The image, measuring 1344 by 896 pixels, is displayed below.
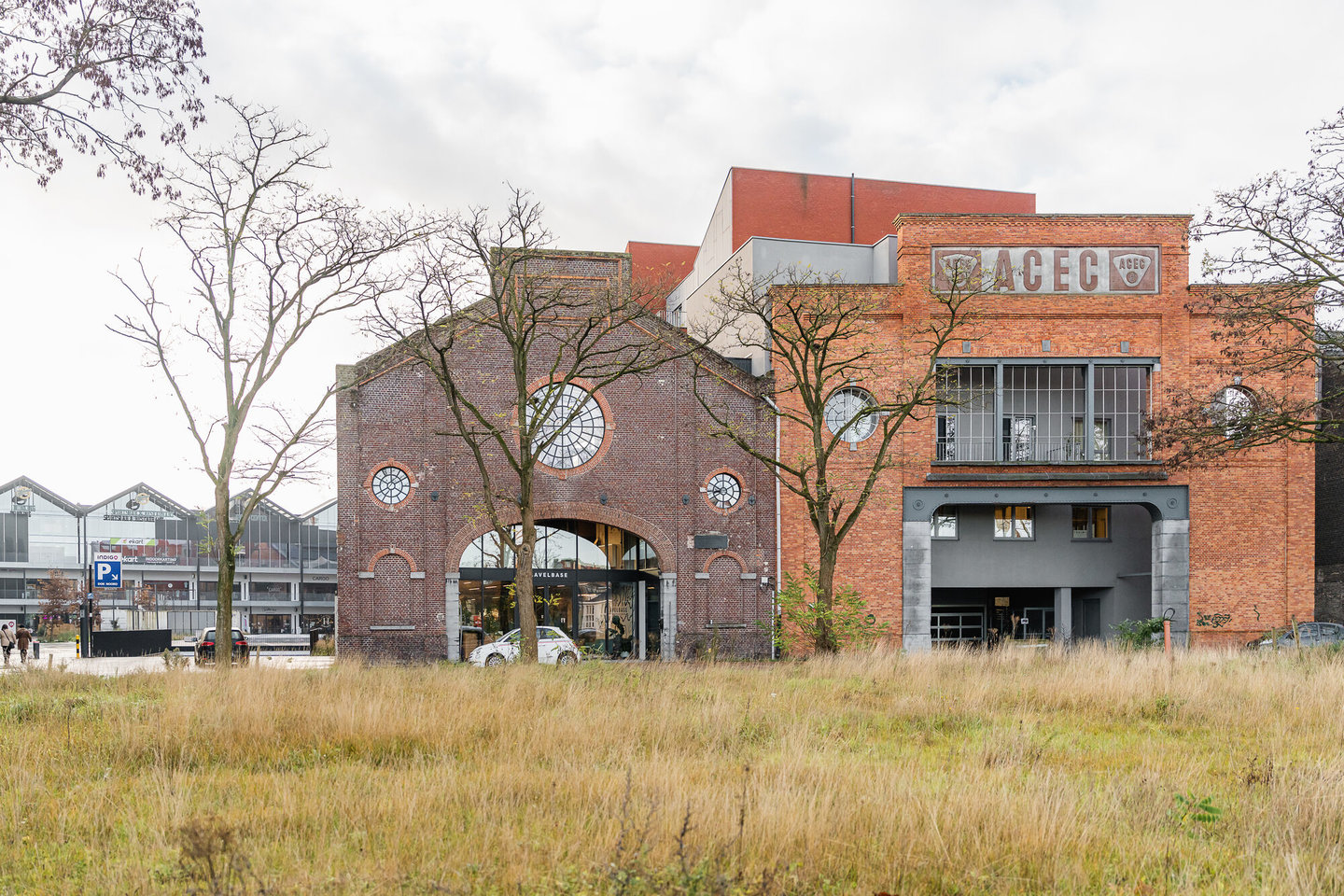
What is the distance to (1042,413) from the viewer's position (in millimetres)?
32469

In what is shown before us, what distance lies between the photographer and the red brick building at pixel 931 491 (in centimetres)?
3117

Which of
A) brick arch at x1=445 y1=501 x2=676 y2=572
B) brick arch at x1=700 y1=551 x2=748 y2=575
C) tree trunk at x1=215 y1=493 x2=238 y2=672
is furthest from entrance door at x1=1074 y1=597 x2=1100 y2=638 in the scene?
tree trunk at x1=215 y1=493 x2=238 y2=672

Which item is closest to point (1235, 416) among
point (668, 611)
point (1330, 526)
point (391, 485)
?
point (1330, 526)

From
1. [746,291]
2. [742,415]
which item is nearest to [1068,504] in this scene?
[742,415]

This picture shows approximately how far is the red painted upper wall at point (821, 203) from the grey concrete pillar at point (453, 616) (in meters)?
19.5

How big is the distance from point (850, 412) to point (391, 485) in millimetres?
14913

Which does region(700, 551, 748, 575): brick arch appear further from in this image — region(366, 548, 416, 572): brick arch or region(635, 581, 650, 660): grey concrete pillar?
region(366, 548, 416, 572): brick arch

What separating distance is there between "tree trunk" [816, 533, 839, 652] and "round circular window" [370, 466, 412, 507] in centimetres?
1394

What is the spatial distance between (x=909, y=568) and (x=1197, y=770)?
928 inches

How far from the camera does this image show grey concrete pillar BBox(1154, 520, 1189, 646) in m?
31.1

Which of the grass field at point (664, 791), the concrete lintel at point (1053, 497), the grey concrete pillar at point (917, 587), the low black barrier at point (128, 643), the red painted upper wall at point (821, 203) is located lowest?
the low black barrier at point (128, 643)

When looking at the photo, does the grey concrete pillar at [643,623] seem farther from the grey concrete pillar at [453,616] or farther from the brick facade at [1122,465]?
the grey concrete pillar at [453,616]

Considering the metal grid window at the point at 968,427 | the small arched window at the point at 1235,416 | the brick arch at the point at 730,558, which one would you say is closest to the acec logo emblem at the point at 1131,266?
the metal grid window at the point at 968,427

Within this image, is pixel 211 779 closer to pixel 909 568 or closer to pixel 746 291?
pixel 746 291
